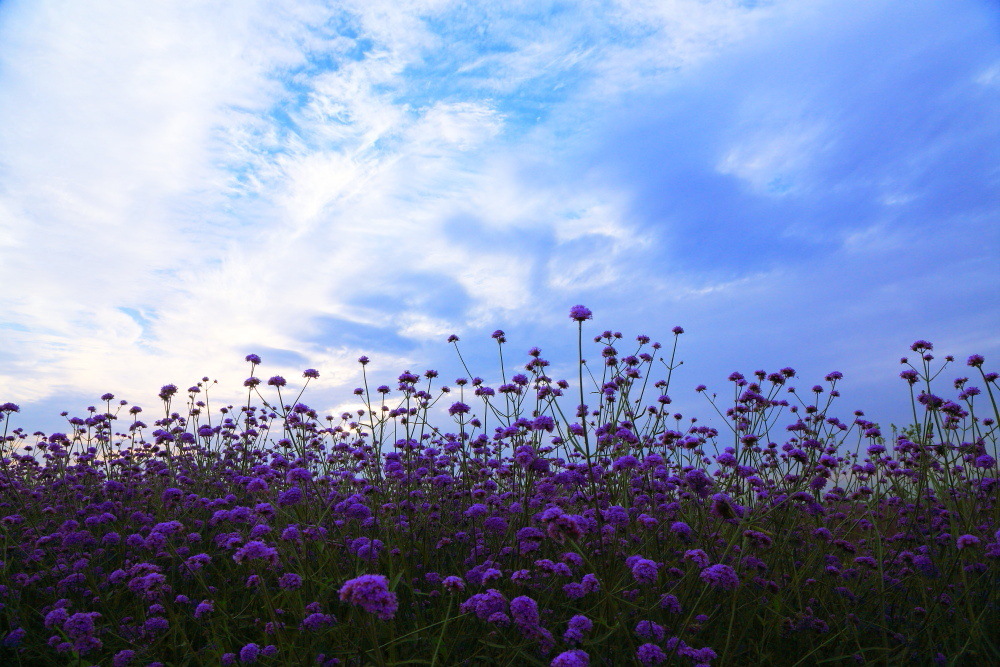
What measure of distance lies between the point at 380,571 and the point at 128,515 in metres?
4.14

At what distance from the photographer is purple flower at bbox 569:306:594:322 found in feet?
13.0

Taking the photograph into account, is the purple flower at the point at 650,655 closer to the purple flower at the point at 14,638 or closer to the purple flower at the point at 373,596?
the purple flower at the point at 373,596

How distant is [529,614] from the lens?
2674mm

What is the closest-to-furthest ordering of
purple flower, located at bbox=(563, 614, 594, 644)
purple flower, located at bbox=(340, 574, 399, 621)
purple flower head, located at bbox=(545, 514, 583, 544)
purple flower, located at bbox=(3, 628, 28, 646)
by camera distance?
purple flower, located at bbox=(340, 574, 399, 621), purple flower head, located at bbox=(545, 514, 583, 544), purple flower, located at bbox=(563, 614, 594, 644), purple flower, located at bbox=(3, 628, 28, 646)

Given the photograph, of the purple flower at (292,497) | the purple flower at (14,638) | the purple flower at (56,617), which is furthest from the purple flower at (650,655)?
A: the purple flower at (14,638)

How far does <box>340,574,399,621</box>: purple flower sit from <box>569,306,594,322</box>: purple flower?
231 cm

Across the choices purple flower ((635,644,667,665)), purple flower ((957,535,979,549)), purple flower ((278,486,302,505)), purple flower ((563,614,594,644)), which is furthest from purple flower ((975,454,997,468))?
purple flower ((278,486,302,505))

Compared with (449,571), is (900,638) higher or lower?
lower

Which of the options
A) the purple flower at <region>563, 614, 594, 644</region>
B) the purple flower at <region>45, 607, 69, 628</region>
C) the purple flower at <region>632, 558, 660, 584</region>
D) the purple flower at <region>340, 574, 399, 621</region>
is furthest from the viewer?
the purple flower at <region>45, 607, 69, 628</region>

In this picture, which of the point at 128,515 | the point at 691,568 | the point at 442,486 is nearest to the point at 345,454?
the point at 128,515

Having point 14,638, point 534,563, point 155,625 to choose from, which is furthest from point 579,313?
point 14,638

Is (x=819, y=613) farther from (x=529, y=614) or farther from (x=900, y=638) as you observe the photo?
(x=529, y=614)

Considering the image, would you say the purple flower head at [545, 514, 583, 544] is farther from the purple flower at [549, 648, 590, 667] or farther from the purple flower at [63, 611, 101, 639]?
the purple flower at [63, 611, 101, 639]

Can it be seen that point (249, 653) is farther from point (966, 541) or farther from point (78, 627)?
point (966, 541)
